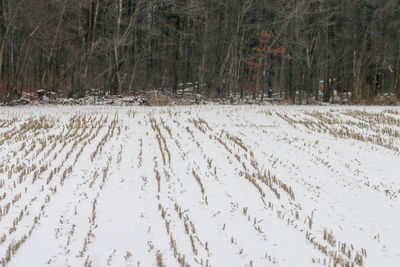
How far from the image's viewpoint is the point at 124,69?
94.0ft

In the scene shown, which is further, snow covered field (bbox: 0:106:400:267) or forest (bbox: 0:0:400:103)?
forest (bbox: 0:0:400:103)

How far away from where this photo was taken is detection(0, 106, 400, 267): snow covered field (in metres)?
3.65

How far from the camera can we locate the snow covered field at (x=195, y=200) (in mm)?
3647

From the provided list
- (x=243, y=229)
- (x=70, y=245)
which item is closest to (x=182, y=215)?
(x=243, y=229)

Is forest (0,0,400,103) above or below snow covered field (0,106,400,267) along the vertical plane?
above

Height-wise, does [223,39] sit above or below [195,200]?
above

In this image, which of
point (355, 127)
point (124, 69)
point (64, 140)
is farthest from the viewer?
point (124, 69)

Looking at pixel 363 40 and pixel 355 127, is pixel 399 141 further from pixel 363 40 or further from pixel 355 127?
pixel 363 40

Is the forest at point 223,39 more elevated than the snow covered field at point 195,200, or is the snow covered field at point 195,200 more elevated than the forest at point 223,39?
the forest at point 223,39

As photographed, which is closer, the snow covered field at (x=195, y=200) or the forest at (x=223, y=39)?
the snow covered field at (x=195, y=200)

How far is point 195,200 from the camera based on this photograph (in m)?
5.17

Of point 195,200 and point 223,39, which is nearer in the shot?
point 195,200

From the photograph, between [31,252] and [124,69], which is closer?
[31,252]

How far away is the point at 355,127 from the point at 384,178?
6986 millimetres
